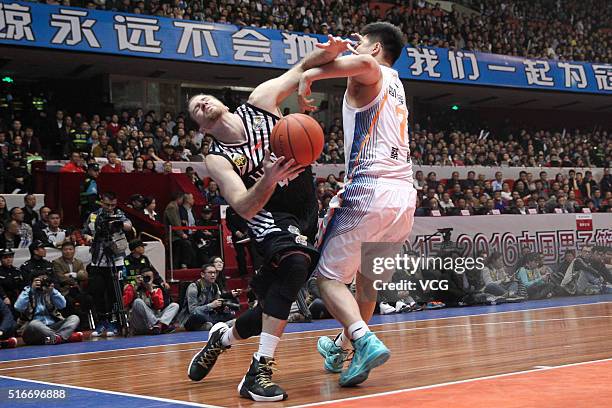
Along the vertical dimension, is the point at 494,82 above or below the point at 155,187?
above

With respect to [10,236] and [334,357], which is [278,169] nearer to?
[334,357]

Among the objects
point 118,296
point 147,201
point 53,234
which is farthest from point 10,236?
point 147,201

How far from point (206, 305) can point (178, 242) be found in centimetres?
246

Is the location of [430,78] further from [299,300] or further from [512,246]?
A: [299,300]

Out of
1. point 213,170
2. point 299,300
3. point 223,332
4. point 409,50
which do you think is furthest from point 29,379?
point 409,50

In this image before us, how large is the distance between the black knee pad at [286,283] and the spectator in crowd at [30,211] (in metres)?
9.18

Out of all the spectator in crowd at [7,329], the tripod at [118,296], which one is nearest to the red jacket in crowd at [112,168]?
the tripod at [118,296]

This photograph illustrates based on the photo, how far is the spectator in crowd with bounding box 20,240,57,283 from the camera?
11172mm

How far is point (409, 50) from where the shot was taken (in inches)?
952

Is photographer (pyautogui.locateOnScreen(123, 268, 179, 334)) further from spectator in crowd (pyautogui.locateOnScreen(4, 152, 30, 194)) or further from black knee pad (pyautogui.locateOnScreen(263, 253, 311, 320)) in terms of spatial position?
black knee pad (pyautogui.locateOnScreen(263, 253, 311, 320))

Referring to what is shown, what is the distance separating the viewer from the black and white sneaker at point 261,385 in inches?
176

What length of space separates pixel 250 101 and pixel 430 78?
20234 mm

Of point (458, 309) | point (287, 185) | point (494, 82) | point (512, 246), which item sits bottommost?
point (458, 309)

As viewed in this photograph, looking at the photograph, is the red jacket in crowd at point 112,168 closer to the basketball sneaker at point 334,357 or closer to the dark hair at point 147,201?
the dark hair at point 147,201
